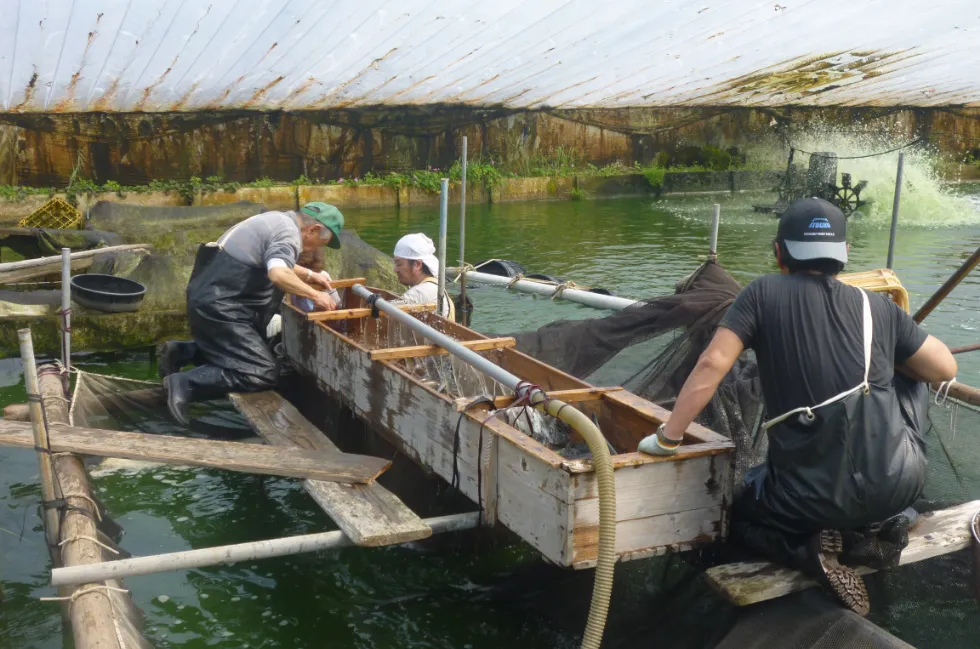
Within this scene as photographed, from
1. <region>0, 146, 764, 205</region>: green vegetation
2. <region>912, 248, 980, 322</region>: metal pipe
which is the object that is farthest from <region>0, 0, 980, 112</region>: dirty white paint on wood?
<region>912, 248, 980, 322</region>: metal pipe

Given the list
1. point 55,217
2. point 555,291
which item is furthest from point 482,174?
point 555,291

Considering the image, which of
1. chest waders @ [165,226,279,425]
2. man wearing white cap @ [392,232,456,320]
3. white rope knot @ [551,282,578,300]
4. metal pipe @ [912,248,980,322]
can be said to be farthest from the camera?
white rope knot @ [551,282,578,300]

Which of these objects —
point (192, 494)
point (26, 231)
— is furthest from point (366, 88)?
point (192, 494)

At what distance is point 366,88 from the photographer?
19.0 metres

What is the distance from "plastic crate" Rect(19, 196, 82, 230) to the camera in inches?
607

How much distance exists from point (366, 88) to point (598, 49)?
5522mm

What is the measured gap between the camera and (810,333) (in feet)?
12.3

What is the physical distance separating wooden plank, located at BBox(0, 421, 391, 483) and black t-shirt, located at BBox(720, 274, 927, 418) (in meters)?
2.20

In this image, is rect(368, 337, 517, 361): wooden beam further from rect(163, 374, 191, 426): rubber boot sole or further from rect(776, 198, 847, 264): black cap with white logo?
rect(776, 198, 847, 264): black cap with white logo

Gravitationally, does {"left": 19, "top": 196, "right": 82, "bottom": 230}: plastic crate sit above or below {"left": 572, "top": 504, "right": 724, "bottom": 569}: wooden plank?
above

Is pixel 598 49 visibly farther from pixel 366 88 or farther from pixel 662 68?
pixel 366 88

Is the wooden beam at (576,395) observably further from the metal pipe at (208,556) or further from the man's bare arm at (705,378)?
the man's bare arm at (705,378)

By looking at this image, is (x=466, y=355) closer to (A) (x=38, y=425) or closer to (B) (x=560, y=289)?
(A) (x=38, y=425)

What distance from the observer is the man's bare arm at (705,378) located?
372 centimetres
